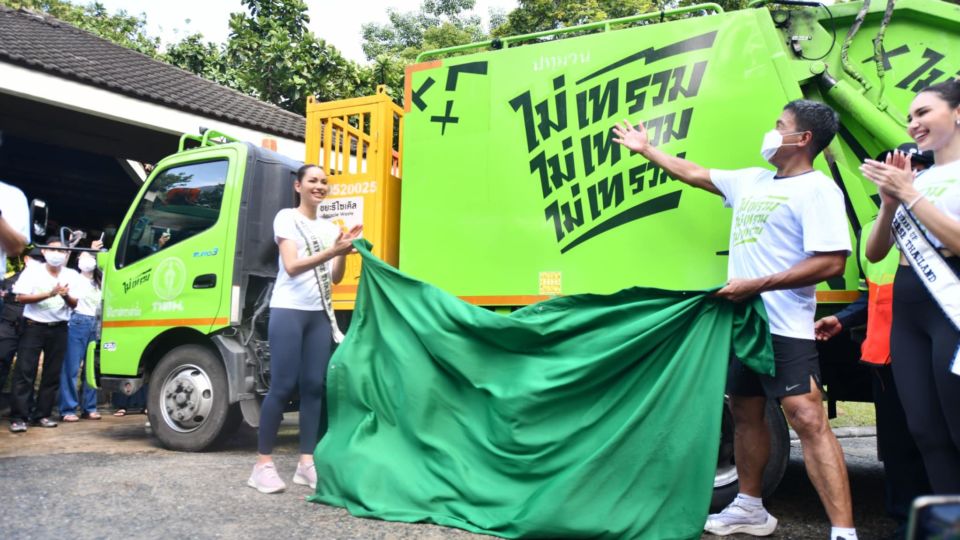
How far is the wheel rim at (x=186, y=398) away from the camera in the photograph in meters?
5.74

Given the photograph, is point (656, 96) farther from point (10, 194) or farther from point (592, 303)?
point (10, 194)

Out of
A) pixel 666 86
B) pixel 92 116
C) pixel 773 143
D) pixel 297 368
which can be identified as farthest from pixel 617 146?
pixel 92 116

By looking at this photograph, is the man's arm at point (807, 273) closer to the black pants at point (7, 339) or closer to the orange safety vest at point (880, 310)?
the orange safety vest at point (880, 310)

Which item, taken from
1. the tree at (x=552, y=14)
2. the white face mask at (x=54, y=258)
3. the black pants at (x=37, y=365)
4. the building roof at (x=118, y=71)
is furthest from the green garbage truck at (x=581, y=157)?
the tree at (x=552, y=14)

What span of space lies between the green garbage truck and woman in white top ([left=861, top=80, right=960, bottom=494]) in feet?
3.49

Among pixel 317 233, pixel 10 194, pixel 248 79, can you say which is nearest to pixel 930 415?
pixel 317 233

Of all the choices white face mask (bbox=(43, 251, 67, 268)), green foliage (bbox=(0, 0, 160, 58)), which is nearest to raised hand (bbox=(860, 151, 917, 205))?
white face mask (bbox=(43, 251, 67, 268))

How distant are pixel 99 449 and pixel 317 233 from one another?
10.0ft

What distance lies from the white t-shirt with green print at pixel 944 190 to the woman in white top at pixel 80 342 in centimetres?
788

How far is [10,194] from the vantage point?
3.19 meters

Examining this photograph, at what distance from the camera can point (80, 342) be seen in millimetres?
8266

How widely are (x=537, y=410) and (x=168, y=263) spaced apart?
3.85 metres

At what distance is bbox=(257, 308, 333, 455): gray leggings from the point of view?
169 inches

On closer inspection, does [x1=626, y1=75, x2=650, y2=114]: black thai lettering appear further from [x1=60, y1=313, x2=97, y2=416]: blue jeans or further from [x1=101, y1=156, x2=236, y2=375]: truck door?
[x1=60, y1=313, x2=97, y2=416]: blue jeans
